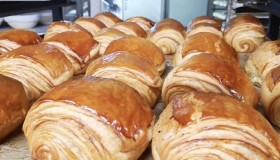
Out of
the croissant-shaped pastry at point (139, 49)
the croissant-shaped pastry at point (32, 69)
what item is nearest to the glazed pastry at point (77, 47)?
the croissant-shaped pastry at point (139, 49)

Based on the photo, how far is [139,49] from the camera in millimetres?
2641

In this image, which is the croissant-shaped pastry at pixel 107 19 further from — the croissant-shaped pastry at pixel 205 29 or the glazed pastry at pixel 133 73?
the glazed pastry at pixel 133 73

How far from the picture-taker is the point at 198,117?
4.43 ft

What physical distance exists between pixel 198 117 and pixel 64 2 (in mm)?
3604

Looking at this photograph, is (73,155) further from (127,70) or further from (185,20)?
(185,20)

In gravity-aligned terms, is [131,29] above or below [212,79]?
below

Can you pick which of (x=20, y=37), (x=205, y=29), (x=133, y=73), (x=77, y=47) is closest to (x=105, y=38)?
(x=77, y=47)

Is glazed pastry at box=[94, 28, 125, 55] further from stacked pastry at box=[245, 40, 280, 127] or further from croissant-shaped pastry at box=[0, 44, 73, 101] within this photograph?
stacked pastry at box=[245, 40, 280, 127]

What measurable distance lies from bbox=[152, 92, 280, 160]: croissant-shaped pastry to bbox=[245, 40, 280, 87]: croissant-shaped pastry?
129 centimetres

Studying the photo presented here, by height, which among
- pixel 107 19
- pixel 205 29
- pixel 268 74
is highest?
pixel 268 74

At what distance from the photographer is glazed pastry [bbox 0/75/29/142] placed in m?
1.74

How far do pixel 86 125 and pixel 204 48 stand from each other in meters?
1.48

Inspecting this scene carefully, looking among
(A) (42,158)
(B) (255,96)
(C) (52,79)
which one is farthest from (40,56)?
(B) (255,96)

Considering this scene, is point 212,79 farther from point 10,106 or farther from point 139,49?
point 10,106
